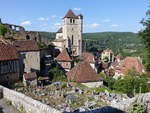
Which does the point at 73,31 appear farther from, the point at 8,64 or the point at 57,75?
the point at 8,64

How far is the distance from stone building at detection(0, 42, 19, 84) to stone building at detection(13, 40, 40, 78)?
4.13 metres

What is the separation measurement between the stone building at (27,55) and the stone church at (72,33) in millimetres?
15869

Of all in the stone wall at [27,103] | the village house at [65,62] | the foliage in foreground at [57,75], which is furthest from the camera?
the village house at [65,62]

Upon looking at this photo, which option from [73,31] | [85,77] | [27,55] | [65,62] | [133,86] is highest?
[73,31]

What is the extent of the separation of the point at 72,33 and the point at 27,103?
114 feet

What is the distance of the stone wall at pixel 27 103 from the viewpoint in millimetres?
8370

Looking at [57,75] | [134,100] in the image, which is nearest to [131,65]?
[57,75]

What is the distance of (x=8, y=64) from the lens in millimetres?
18562

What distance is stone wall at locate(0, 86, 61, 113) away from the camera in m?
8.37

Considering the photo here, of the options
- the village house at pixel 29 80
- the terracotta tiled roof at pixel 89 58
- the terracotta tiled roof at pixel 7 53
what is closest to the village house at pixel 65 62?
the terracotta tiled roof at pixel 89 58

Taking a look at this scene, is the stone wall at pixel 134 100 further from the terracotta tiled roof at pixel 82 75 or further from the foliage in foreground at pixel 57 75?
the foliage in foreground at pixel 57 75

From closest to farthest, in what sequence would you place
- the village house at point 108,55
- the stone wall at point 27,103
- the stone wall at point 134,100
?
1. the stone wall at point 27,103
2. the stone wall at point 134,100
3. the village house at point 108,55

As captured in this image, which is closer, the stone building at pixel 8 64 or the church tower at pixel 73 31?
the stone building at pixel 8 64

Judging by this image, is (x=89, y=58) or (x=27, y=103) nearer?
(x=27, y=103)
